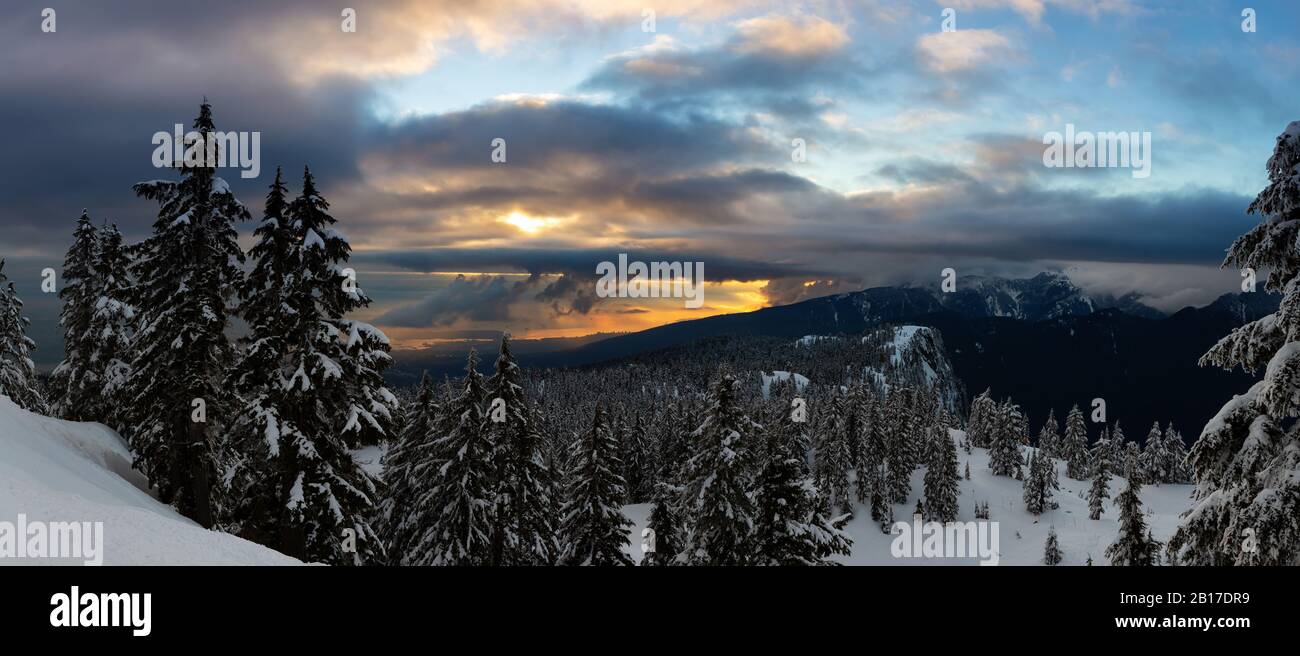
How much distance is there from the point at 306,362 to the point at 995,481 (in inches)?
5296

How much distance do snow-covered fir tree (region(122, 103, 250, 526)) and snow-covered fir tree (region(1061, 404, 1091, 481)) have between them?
Result: 161309 mm

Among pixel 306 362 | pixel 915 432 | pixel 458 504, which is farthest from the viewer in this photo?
pixel 915 432

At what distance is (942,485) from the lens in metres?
102

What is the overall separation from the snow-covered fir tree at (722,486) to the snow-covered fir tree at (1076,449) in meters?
146

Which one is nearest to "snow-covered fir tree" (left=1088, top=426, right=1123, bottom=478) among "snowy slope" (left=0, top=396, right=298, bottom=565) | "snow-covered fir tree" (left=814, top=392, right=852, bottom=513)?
"snow-covered fir tree" (left=814, top=392, right=852, bottom=513)

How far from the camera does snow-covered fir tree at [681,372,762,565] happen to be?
1056 inches

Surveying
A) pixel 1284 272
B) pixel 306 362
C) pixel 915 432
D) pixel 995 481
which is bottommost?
pixel 995 481

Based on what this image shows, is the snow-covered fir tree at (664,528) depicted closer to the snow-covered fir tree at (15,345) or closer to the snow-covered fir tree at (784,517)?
the snow-covered fir tree at (784,517)

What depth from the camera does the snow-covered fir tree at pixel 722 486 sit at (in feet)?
88.0

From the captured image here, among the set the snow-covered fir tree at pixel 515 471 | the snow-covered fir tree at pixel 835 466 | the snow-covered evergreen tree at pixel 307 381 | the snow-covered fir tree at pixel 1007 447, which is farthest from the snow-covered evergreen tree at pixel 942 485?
the snow-covered evergreen tree at pixel 307 381
